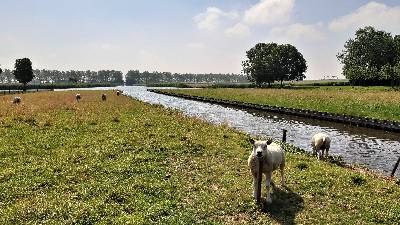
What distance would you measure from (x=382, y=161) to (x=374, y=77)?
341ft

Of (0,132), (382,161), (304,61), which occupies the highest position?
(304,61)

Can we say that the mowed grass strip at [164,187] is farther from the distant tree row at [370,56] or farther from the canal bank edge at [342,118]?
the distant tree row at [370,56]

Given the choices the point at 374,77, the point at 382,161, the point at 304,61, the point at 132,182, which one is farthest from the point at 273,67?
the point at 132,182

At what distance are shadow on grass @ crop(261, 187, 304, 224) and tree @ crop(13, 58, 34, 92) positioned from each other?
154989mm

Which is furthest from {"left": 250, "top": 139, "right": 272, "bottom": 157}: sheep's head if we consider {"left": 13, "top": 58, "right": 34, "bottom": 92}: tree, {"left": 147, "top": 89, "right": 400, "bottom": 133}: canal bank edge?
{"left": 13, "top": 58, "right": 34, "bottom": 92}: tree

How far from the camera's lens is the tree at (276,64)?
14475 cm

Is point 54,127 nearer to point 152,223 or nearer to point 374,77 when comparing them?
point 152,223

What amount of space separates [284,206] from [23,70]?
15719cm

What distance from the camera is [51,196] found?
13320 mm

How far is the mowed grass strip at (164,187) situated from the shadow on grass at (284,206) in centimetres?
3

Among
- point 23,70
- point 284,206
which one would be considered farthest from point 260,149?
point 23,70

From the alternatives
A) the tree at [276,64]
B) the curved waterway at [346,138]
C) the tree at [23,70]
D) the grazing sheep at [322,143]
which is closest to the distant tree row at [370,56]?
the tree at [276,64]

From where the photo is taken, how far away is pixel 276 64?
144750 millimetres

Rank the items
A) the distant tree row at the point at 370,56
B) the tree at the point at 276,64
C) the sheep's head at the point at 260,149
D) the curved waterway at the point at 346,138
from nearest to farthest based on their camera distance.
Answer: the sheep's head at the point at 260,149 → the curved waterway at the point at 346,138 → the distant tree row at the point at 370,56 → the tree at the point at 276,64
